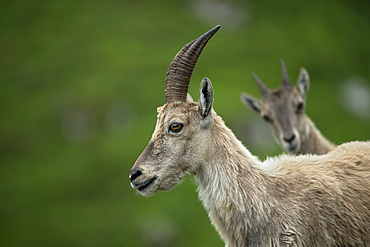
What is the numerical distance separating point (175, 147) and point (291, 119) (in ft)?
33.7

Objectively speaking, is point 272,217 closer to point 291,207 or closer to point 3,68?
point 291,207

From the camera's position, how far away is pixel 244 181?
920 centimetres

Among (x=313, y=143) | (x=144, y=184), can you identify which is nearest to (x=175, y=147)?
(x=144, y=184)

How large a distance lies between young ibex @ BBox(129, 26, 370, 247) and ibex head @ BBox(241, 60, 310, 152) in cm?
817

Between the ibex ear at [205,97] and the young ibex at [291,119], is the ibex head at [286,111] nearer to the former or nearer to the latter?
the young ibex at [291,119]

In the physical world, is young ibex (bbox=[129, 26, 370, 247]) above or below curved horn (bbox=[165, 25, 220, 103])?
below

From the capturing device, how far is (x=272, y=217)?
351 inches

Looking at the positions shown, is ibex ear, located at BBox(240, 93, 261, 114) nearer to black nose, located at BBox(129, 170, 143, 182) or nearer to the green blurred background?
black nose, located at BBox(129, 170, 143, 182)

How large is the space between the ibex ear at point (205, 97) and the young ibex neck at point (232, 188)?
1.42 ft

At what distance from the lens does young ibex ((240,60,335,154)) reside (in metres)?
17.8

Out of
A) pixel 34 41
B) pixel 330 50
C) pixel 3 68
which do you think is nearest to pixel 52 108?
pixel 3 68

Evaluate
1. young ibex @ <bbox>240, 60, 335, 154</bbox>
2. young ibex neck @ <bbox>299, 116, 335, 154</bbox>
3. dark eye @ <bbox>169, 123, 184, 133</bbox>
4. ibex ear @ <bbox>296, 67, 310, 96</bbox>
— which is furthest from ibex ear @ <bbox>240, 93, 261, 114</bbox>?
dark eye @ <bbox>169, 123, 184, 133</bbox>

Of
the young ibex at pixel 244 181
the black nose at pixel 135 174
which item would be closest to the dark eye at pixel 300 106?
the young ibex at pixel 244 181

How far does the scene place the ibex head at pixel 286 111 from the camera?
18.1 m
